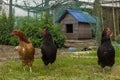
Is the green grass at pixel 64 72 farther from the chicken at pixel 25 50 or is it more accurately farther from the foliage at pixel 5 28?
the foliage at pixel 5 28

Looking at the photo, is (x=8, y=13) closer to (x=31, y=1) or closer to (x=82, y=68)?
(x=31, y=1)

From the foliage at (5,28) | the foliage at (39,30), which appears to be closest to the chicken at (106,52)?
the foliage at (39,30)

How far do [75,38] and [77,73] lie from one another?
1394cm

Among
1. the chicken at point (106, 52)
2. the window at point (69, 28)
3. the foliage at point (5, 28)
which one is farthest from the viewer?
the window at point (69, 28)

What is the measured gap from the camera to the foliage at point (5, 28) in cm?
1656

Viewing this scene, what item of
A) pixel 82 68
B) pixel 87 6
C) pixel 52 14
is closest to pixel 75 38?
pixel 52 14

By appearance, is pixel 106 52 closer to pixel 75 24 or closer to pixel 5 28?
pixel 5 28

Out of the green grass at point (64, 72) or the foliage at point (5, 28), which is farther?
the foliage at point (5, 28)

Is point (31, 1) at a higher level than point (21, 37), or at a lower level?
higher

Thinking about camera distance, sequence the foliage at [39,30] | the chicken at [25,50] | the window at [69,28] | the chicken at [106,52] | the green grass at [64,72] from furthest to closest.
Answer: the window at [69,28]
the foliage at [39,30]
the chicken at [106,52]
the chicken at [25,50]
the green grass at [64,72]

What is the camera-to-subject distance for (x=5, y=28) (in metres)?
16.7

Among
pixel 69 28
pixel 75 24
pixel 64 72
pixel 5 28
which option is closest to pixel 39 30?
pixel 5 28

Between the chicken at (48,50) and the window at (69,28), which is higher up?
the chicken at (48,50)

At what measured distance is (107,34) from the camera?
727cm
